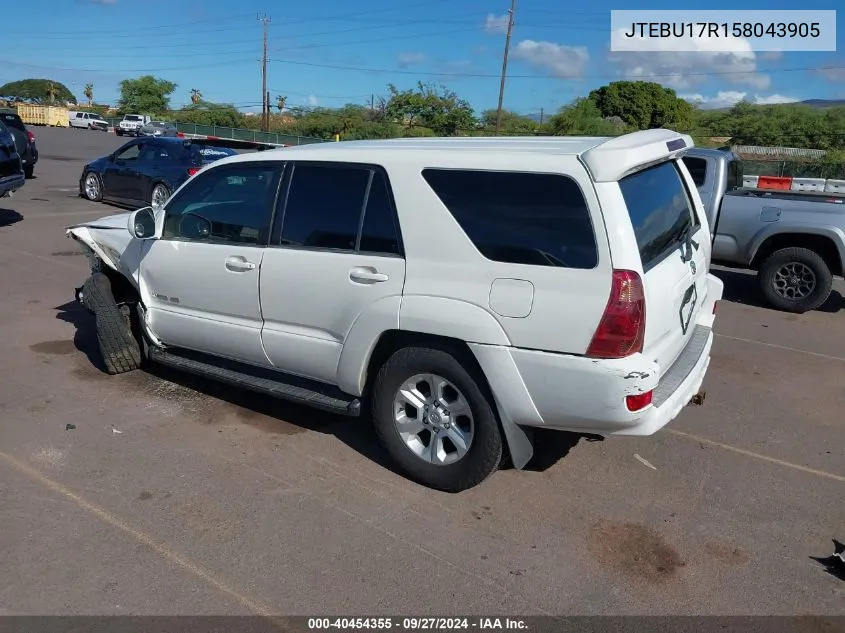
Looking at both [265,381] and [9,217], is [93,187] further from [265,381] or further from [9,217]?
[265,381]

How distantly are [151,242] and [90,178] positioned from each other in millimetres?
12263

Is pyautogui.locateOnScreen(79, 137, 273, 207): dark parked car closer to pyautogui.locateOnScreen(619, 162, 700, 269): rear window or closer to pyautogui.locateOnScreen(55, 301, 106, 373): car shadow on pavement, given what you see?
pyautogui.locateOnScreen(55, 301, 106, 373): car shadow on pavement

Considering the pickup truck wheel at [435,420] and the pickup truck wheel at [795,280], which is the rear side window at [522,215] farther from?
the pickup truck wheel at [795,280]

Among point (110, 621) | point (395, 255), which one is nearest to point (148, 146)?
point (395, 255)

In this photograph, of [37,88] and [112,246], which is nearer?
A: [112,246]

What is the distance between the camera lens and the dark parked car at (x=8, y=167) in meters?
12.1

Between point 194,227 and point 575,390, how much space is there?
289cm

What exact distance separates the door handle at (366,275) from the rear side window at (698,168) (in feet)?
20.7

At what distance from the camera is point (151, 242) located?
206 inches

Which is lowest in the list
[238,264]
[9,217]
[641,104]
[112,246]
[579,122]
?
[9,217]

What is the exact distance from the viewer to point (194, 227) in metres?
5.01

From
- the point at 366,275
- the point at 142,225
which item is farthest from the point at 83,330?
the point at 366,275

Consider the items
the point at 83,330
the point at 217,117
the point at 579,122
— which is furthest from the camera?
the point at 217,117

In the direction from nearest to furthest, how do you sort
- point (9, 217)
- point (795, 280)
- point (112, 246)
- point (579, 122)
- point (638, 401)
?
point (638, 401) → point (112, 246) → point (795, 280) → point (9, 217) → point (579, 122)
